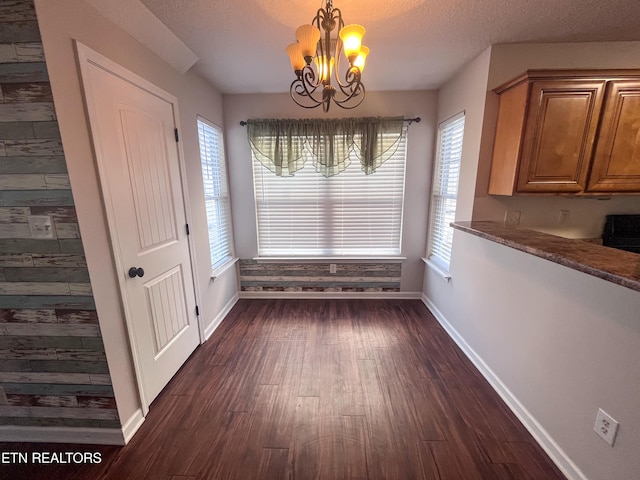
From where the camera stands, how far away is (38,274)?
1252 mm

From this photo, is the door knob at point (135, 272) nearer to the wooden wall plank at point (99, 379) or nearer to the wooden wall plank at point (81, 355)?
the wooden wall plank at point (81, 355)

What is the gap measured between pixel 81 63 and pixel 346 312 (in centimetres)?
281

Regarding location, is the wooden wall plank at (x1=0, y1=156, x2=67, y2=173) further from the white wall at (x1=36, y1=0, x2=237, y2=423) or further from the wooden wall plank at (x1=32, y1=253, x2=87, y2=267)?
the wooden wall plank at (x1=32, y1=253, x2=87, y2=267)

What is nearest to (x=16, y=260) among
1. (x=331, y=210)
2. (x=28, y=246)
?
(x=28, y=246)

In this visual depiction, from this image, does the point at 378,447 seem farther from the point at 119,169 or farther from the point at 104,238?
the point at 119,169

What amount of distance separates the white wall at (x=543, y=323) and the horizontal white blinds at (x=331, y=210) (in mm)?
872

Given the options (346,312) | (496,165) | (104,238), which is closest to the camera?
(104,238)

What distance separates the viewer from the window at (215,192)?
8.20 feet

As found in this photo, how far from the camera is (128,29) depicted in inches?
58.1

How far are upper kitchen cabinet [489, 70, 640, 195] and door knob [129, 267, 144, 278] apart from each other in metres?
2.53

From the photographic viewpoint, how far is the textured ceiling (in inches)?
56.6

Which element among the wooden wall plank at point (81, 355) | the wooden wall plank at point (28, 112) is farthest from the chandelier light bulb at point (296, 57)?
the wooden wall plank at point (81, 355)

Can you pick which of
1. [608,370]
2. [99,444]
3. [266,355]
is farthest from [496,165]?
[99,444]

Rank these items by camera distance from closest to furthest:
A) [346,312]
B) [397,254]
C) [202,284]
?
[202,284] < [346,312] < [397,254]
